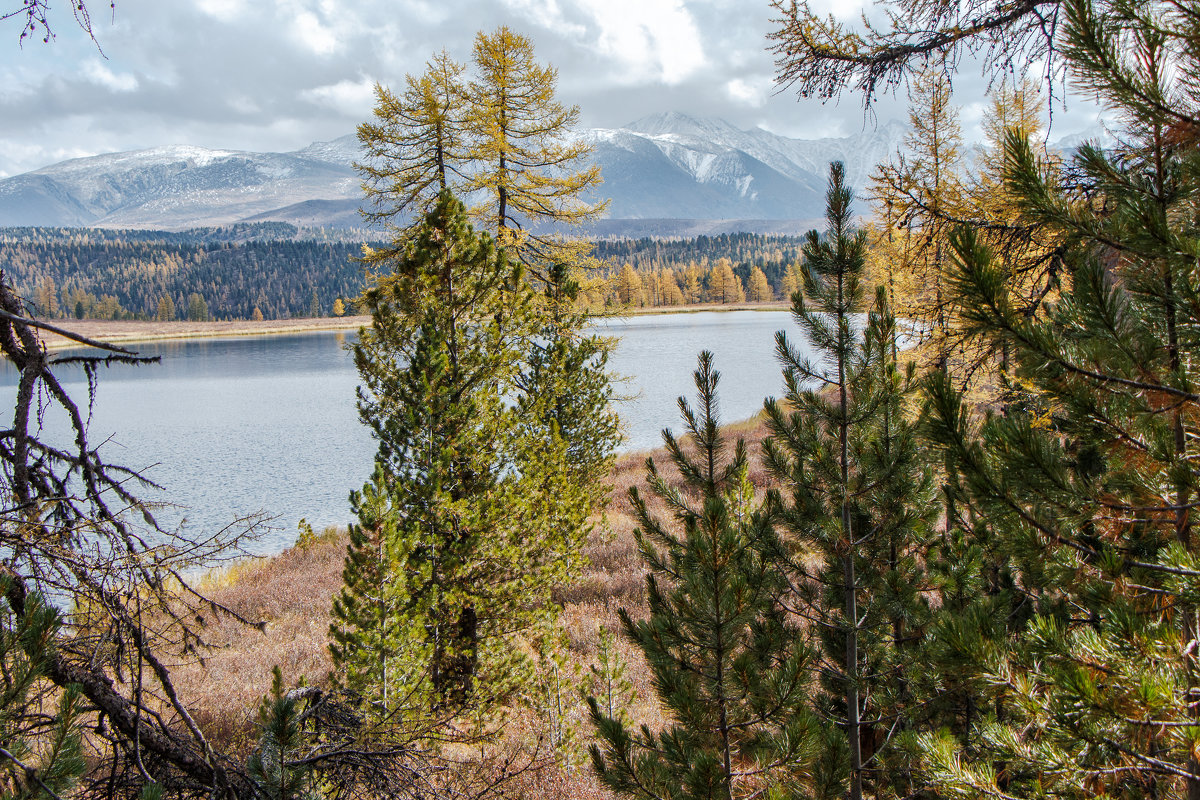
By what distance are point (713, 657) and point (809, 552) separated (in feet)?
2.94

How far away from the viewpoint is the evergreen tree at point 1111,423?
1.77 meters

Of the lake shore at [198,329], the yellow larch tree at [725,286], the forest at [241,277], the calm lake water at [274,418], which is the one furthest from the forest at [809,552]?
the yellow larch tree at [725,286]

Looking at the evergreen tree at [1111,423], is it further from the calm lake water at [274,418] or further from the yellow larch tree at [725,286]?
the yellow larch tree at [725,286]

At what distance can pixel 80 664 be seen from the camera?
7.66 feet

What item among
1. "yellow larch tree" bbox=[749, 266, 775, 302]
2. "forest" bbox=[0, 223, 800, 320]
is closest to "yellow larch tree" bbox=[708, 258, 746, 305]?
"forest" bbox=[0, 223, 800, 320]

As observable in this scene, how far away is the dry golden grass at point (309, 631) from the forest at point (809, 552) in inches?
4.6

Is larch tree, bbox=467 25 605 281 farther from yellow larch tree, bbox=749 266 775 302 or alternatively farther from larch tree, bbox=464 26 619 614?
yellow larch tree, bbox=749 266 775 302

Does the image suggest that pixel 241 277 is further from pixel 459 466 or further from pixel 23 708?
pixel 23 708

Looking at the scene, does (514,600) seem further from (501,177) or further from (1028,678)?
(501,177)

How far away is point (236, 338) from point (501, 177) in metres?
91.0

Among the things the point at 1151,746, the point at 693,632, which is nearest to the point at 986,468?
the point at 1151,746

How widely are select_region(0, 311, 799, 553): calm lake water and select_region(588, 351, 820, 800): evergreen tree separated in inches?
132

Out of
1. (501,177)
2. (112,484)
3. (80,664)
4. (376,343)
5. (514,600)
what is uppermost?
(501,177)

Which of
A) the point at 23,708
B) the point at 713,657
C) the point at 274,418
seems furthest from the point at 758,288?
the point at 23,708
